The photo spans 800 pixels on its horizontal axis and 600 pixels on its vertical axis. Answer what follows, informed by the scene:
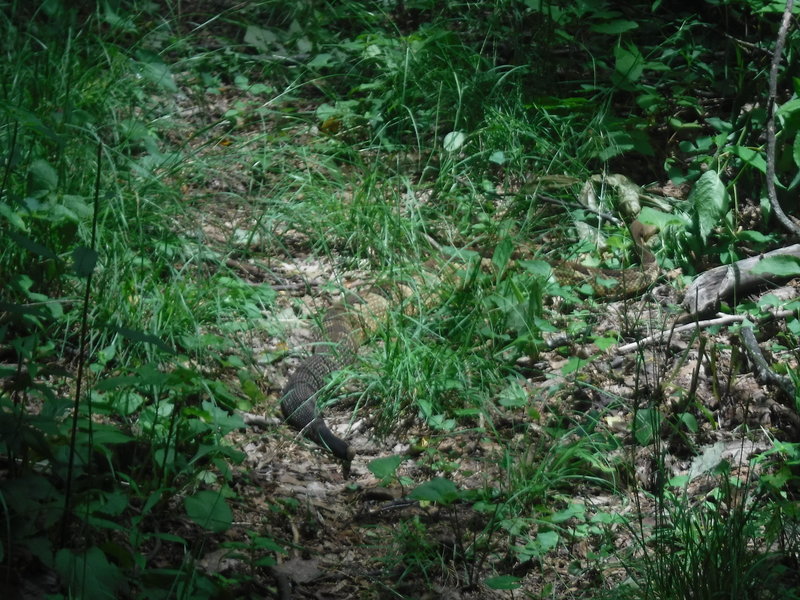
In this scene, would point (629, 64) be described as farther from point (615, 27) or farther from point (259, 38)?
point (259, 38)

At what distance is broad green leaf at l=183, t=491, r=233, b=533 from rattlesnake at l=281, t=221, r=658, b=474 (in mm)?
954

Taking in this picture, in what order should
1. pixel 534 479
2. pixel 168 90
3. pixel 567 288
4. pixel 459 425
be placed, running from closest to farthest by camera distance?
pixel 534 479
pixel 459 425
pixel 567 288
pixel 168 90

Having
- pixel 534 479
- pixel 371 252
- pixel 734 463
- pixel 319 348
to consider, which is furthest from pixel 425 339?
pixel 734 463

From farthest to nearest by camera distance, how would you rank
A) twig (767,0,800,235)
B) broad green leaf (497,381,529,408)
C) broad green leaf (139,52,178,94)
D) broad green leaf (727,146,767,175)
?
broad green leaf (139,52,178,94), broad green leaf (727,146,767,175), twig (767,0,800,235), broad green leaf (497,381,529,408)

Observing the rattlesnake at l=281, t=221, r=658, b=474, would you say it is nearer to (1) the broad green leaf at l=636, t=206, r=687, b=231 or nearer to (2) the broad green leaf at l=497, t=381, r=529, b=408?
(1) the broad green leaf at l=636, t=206, r=687, b=231

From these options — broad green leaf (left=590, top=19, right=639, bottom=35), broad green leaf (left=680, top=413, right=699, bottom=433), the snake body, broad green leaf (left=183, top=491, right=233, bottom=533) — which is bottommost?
the snake body

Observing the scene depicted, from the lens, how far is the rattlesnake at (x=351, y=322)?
3.34 m

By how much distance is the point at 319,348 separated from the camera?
3758 mm

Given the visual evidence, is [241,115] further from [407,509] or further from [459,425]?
[407,509]

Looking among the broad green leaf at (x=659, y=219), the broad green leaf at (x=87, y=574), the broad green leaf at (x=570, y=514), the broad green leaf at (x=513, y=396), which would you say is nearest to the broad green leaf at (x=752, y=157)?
the broad green leaf at (x=659, y=219)

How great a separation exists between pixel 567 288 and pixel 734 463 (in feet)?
4.19

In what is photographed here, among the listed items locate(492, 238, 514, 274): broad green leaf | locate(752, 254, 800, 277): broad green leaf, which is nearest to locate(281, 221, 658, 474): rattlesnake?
locate(492, 238, 514, 274): broad green leaf

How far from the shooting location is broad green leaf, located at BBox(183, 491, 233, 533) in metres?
2.22

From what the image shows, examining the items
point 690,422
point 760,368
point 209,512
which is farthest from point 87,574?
point 760,368
